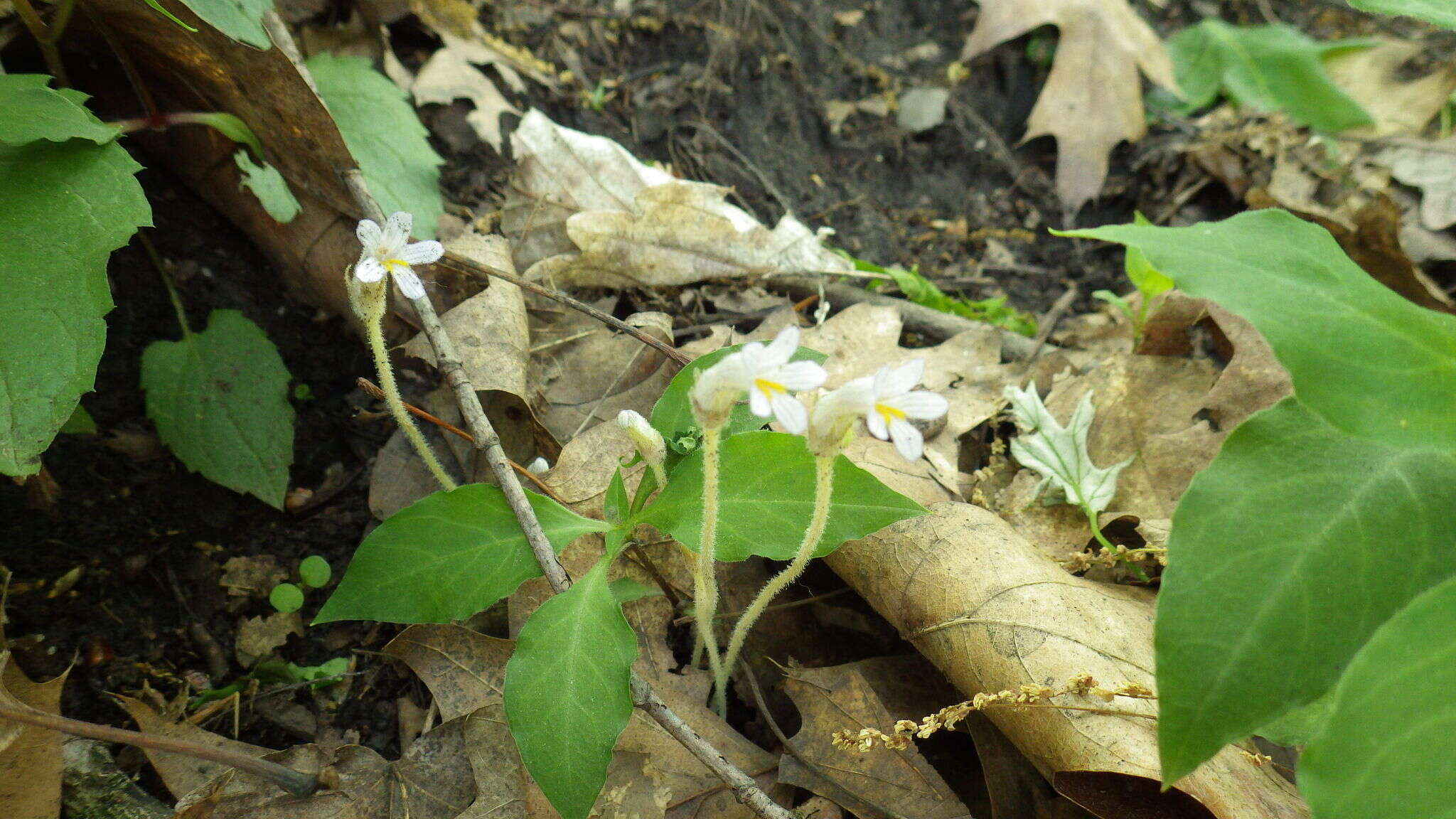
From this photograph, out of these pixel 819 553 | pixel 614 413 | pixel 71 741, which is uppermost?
pixel 819 553

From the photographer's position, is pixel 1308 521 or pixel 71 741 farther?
pixel 71 741

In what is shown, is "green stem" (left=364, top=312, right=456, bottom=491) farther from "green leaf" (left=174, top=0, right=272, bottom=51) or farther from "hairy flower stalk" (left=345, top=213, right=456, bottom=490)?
"green leaf" (left=174, top=0, right=272, bottom=51)

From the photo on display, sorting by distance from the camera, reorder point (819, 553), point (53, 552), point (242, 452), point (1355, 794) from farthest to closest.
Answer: point (242, 452), point (53, 552), point (819, 553), point (1355, 794)

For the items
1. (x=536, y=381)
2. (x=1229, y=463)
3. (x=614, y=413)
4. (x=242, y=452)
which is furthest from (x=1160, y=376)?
(x=242, y=452)

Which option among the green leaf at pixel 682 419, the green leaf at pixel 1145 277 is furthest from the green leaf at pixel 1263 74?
the green leaf at pixel 682 419

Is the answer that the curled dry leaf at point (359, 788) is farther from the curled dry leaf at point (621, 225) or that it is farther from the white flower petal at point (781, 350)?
the curled dry leaf at point (621, 225)

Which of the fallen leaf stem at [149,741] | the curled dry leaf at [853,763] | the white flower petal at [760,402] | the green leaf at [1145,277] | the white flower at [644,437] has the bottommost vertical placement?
the curled dry leaf at [853,763]

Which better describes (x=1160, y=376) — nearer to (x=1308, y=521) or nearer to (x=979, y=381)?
(x=979, y=381)
